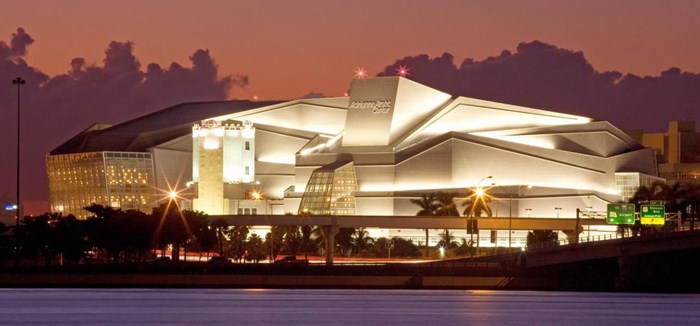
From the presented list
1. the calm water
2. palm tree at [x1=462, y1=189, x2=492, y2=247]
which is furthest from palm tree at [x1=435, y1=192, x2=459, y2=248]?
the calm water

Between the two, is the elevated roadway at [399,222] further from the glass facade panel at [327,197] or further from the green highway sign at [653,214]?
the green highway sign at [653,214]

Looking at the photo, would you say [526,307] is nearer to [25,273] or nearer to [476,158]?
[25,273]

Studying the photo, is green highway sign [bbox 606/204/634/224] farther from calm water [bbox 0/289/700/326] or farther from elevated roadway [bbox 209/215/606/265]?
elevated roadway [bbox 209/215/606/265]

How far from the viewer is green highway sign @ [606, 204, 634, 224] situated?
126m

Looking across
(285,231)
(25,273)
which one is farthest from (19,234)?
(285,231)

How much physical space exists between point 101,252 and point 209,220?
18961 millimetres

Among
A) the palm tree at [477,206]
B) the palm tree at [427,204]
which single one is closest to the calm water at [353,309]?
the palm tree at [477,206]

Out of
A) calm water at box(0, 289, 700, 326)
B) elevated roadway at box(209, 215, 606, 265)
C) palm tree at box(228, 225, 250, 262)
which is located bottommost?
calm water at box(0, 289, 700, 326)

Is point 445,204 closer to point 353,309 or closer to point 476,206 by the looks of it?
point 476,206

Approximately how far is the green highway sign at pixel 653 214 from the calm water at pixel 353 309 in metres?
10.8

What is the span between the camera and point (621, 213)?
126125mm

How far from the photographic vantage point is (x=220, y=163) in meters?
200

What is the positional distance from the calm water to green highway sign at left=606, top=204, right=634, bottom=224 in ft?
34.8

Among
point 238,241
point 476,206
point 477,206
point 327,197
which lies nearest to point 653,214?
point 476,206
